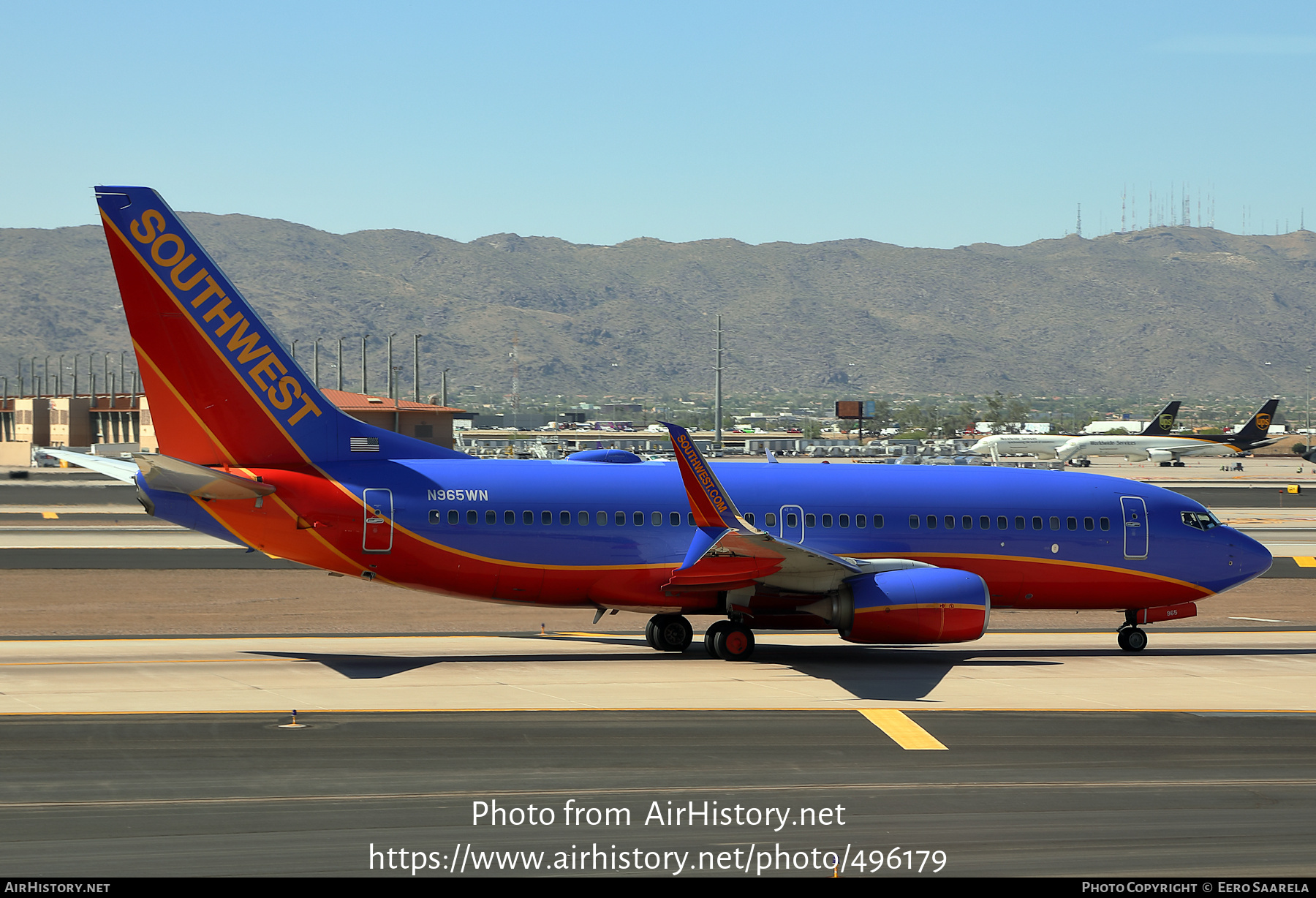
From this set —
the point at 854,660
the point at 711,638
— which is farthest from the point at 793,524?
the point at 854,660

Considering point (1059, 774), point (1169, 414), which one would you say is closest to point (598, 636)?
point (1059, 774)

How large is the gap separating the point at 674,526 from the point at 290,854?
46.7ft

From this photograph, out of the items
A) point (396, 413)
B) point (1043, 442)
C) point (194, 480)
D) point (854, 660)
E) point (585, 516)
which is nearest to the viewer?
point (194, 480)

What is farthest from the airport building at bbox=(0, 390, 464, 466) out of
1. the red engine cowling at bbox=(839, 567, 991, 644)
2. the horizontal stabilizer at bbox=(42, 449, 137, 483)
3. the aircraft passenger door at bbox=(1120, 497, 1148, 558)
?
the red engine cowling at bbox=(839, 567, 991, 644)

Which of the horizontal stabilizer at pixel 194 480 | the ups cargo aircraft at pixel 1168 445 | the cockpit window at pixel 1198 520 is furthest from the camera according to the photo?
the ups cargo aircraft at pixel 1168 445

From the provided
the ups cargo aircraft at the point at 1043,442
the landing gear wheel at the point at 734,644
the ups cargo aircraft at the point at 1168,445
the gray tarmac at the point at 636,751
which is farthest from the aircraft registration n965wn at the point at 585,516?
the ups cargo aircraft at the point at 1043,442

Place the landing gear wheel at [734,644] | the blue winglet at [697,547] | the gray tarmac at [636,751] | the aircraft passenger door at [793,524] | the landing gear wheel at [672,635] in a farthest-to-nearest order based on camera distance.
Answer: the landing gear wheel at [672,635], the aircraft passenger door at [793,524], the landing gear wheel at [734,644], the blue winglet at [697,547], the gray tarmac at [636,751]

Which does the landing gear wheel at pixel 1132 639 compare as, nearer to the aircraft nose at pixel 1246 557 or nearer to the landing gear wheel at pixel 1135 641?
the landing gear wheel at pixel 1135 641

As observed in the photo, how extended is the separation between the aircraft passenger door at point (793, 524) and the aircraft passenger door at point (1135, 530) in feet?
25.0

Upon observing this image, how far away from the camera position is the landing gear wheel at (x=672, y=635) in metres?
27.2

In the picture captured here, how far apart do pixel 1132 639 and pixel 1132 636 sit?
76 mm

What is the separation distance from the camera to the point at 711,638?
2625 centimetres

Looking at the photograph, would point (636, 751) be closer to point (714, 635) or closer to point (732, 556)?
point (732, 556)

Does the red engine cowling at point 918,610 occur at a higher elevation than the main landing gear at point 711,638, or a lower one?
higher
